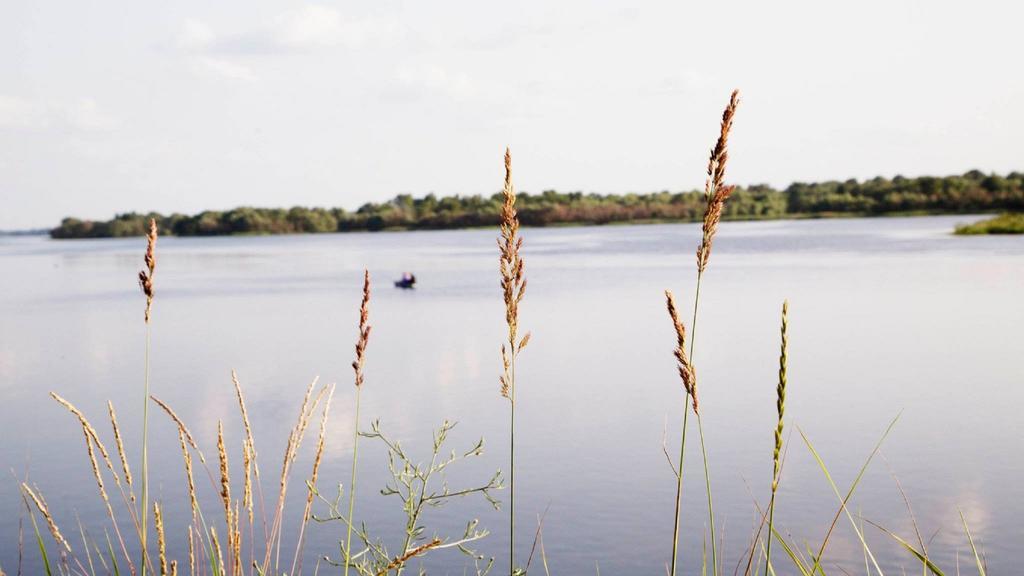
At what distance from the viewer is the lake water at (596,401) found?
21.9ft

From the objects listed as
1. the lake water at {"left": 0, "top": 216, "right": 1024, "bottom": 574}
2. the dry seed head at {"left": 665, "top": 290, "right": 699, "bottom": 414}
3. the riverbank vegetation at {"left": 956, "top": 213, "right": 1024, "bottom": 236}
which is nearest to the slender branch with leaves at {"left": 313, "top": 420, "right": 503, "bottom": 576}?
the dry seed head at {"left": 665, "top": 290, "right": 699, "bottom": 414}

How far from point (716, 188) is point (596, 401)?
886 cm

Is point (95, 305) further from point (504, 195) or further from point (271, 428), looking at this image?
point (504, 195)

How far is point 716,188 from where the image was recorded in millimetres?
2090

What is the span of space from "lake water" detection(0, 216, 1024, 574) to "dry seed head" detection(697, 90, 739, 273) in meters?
3.27

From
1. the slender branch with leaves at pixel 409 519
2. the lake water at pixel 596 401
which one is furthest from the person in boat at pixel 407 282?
the slender branch with leaves at pixel 409 519

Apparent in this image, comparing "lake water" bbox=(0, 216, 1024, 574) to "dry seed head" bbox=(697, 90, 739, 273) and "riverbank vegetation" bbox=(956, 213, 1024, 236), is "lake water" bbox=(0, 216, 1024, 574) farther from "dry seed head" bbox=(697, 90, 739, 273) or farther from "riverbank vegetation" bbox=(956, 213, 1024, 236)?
"riverbank vegetation" bbox=(956, 213, 1024, 236)

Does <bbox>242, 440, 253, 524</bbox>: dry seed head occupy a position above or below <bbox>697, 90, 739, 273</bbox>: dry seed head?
below

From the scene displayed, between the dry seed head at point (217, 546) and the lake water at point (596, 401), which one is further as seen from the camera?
the lake water at point (596, 401)

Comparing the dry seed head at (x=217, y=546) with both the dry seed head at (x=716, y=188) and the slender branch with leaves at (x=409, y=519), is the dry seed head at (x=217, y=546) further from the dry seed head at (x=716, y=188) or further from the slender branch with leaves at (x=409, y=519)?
the dry seed head at (x=716, y=188)

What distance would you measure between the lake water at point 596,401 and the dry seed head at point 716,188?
3.27 metres

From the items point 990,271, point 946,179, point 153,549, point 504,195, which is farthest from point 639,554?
point 946,179

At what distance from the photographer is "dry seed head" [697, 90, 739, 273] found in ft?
6.64

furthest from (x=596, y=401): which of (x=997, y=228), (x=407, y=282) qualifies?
(x=997, y=228)
